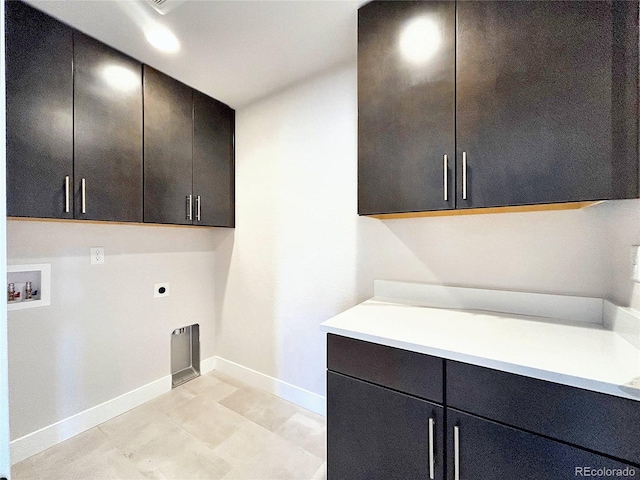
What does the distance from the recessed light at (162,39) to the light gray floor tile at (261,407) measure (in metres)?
2.42

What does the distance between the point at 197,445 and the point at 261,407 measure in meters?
0.48

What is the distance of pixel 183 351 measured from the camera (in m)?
→ 2.51

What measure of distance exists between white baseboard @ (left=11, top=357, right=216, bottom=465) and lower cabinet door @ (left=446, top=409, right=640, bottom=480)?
7.12 feet

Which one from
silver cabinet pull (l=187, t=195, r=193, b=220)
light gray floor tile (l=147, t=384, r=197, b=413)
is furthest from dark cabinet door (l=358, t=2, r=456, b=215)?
light gray floor tile (l=147, t=384, r=197, b=413)

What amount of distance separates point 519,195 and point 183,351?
2746 mm

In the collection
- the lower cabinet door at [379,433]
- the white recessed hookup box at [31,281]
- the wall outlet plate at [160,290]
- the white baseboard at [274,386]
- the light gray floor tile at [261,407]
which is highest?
the white recessed hookup box at [31,281]

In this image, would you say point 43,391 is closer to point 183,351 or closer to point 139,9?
point 183,351

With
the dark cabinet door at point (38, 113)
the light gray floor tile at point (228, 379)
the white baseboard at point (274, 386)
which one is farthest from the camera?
the light gray floor tile at point (228, 379)

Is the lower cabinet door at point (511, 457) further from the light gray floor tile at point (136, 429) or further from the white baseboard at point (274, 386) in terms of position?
the light gray floor tile at point (136, 429)

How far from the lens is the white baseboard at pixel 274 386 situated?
1991 mm

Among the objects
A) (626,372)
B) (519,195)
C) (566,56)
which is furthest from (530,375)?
(566,56)

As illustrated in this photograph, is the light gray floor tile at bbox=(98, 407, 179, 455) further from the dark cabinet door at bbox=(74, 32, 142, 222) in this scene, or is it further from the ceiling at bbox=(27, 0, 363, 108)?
the ceiling at bbox=(27, 0, 363, 108)

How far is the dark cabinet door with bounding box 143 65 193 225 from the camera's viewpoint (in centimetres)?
184

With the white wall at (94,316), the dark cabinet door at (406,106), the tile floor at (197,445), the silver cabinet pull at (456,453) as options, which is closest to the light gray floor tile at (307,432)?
the tile floor at (197,445)
